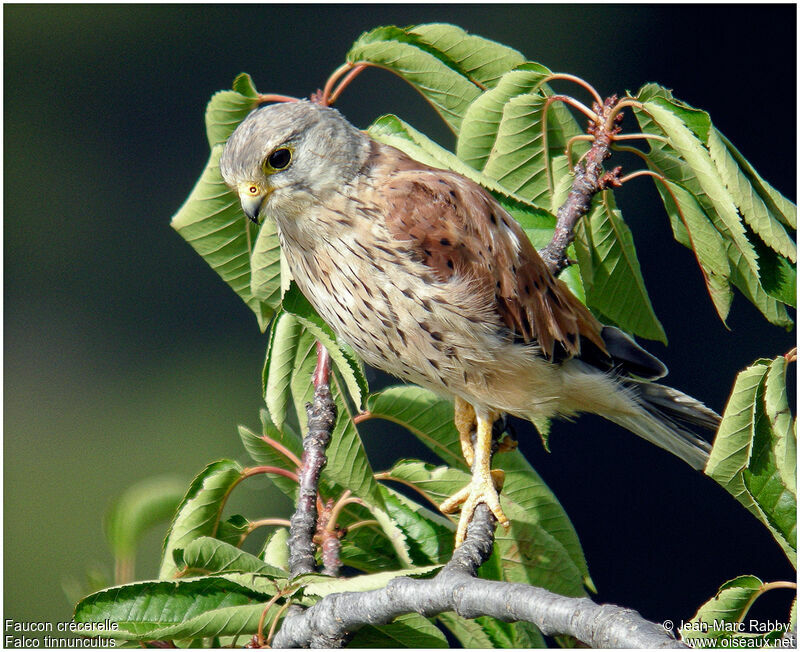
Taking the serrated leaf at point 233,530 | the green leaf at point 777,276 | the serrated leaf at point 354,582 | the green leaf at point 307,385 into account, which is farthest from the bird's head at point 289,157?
the green leaf at point 777,276

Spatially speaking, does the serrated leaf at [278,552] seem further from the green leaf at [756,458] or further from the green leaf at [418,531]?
the green leaf at [756,458]

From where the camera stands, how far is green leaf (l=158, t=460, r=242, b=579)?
157 cm

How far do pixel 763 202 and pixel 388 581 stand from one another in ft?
2.95

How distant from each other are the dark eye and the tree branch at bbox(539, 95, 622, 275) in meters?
0.59

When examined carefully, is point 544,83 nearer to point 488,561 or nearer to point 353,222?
point 353,222

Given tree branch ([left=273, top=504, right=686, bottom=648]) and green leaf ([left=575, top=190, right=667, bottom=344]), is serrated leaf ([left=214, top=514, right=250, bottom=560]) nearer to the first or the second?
tree branch ([left=273, top=504, right=686, bottom=648])

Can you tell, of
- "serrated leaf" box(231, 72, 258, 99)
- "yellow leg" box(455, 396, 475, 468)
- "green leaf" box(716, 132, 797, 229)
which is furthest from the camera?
"yellow leg" box(455, 396, 475, 468)

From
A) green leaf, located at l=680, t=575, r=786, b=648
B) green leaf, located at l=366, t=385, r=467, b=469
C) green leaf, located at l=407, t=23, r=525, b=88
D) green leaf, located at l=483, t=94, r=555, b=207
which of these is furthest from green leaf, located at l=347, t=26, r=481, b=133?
green leaf, located at l=680, t=575, r=786, b=648

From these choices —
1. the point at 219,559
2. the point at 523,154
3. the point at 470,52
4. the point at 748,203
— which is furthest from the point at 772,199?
the point at 219,559

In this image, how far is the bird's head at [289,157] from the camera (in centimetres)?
163

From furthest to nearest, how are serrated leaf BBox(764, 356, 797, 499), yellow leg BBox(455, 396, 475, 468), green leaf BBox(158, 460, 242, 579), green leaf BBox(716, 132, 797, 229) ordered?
yellow leg BBox(455, 396, 475, 468)
green leaf BBox(158, 460, 242, 579)
green leaf BBox(716, 132, 797, 229)
serrated leaf BBox(764, 356, 797, 499)

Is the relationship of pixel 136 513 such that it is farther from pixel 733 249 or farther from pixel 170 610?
pixel 733 249

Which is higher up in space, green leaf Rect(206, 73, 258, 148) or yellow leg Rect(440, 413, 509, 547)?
green leaf Rect(206, 73, 258, 148)

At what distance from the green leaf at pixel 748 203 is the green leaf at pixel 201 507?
104 cm
